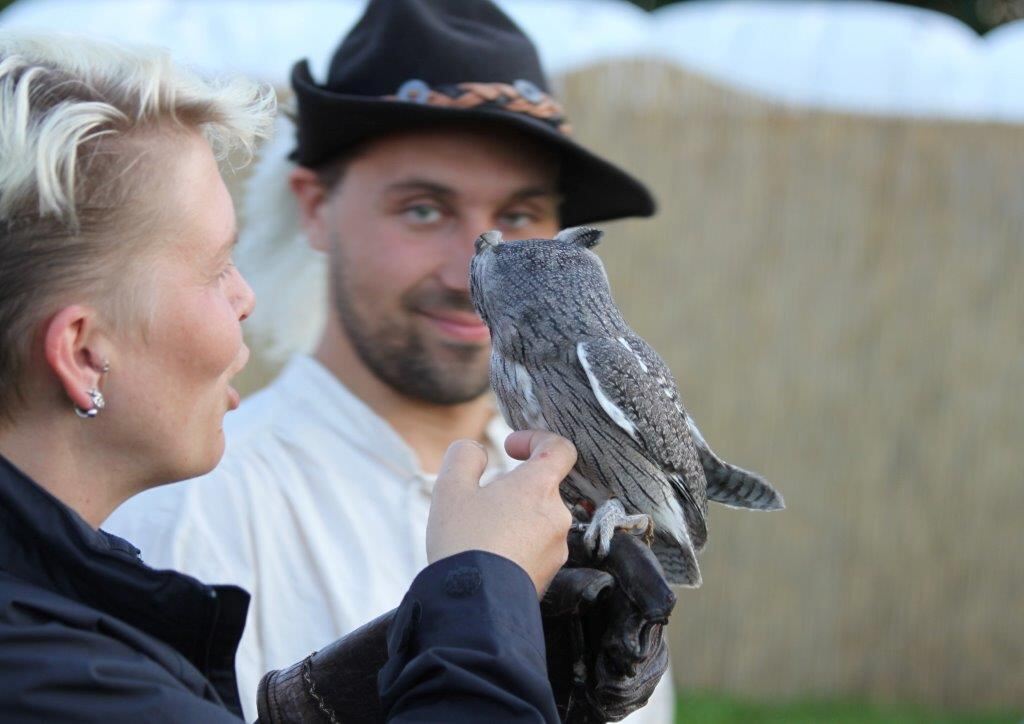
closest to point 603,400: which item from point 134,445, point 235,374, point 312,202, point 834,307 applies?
point 235,374

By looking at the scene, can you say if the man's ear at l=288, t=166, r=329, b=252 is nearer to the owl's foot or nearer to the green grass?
the owl's foot

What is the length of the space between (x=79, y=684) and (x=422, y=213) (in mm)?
1561

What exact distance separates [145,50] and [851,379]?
5.47 m

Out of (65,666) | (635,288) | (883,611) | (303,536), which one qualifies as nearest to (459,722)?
(65,666)

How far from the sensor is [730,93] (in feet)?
20.8

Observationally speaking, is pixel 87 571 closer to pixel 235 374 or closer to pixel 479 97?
pixel 235 374

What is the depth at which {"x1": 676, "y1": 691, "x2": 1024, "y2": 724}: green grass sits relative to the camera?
6336 millimetres

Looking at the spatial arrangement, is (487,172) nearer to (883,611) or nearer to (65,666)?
(65,666)

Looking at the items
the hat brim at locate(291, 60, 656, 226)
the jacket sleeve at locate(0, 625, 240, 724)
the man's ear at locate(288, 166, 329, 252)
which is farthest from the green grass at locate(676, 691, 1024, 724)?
the jacket sleeve at locate(0, 625, 240, 724)

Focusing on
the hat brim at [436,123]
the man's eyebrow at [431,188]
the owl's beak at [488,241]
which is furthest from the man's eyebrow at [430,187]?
the owl's beak at [488,241]

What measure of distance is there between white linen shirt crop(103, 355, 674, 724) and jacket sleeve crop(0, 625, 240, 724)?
0.91m

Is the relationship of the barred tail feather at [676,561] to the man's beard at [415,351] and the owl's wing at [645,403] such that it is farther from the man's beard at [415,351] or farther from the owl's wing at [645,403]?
the man's beard at [415,351]

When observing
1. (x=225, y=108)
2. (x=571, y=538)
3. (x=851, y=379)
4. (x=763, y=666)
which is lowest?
(x=763, y=666)

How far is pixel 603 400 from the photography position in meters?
1.69
